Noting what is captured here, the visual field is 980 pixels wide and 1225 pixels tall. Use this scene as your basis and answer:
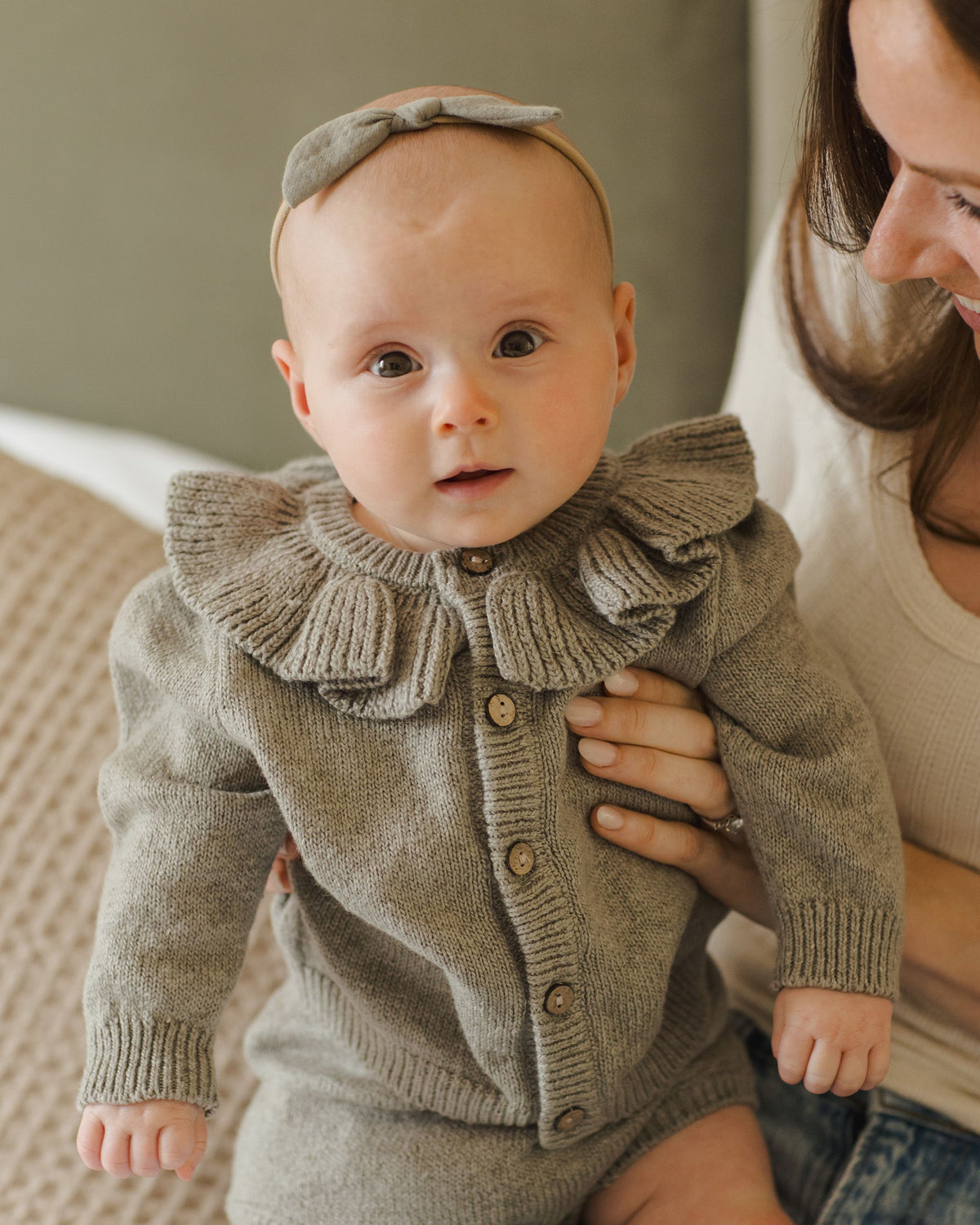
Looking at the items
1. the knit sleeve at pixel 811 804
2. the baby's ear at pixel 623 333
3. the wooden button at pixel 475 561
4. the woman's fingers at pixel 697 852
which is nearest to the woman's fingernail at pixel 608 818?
the woman's fingers at pixel 697 852

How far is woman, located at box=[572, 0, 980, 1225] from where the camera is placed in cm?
85

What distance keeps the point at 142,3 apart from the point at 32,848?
3.80 feet

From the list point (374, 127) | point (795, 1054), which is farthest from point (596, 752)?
point (374, 127)

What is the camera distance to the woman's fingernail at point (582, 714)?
33.0 inches

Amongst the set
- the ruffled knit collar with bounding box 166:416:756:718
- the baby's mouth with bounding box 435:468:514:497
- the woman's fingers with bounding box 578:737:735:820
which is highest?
the baby's mouth with bounding box 435:468:514:497

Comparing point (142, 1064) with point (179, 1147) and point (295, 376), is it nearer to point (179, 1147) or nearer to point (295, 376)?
point (179, 1147)

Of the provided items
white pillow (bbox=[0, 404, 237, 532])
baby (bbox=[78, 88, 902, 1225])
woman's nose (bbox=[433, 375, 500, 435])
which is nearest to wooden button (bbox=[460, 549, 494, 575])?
baby (bbox=[78, 88, 902, 1225])

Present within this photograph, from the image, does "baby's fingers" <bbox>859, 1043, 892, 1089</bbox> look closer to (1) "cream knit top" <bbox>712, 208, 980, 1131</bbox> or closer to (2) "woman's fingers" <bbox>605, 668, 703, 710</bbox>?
(1) "cream knit top" <bbox>712, 208, 980, 1131</bbox>

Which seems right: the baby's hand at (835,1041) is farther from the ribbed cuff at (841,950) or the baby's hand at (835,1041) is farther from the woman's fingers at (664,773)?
the woman's fingers at (664,773)

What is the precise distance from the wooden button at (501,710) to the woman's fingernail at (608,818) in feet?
0.40

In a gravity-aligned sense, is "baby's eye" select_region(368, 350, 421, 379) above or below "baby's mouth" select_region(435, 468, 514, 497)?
above

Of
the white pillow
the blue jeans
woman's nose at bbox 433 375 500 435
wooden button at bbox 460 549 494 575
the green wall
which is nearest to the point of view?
woman's nose at bbox 433 375 500 435

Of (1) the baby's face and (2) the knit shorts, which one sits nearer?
(1) the baby's face

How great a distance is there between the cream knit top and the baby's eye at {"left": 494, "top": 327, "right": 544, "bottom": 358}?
1.44ft
